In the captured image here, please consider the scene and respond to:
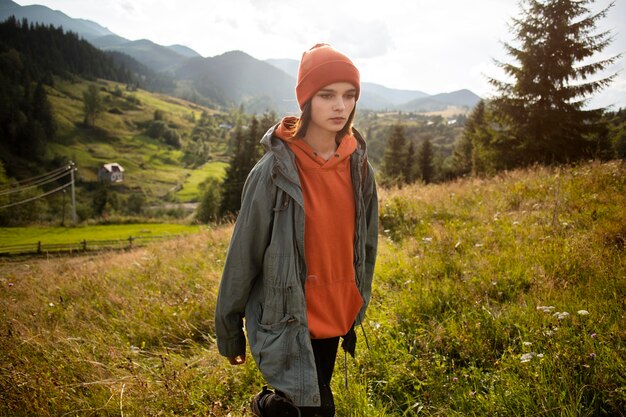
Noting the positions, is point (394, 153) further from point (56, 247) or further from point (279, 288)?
point (279, 288)

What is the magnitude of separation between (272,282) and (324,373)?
75 centimetres

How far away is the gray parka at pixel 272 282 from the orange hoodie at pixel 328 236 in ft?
0.33

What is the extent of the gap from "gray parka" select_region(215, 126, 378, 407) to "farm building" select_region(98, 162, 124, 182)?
105592 mm

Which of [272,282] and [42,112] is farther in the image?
[42,112]

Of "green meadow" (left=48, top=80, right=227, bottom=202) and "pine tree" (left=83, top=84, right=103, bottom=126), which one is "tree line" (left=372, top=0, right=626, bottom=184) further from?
"pine tree" (left=83, top=84, right=103, bottom=126)

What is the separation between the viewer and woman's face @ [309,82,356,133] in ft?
6.28

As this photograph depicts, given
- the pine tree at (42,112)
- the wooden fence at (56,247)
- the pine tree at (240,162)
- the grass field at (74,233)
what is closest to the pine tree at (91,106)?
the pine tree at (42,112)

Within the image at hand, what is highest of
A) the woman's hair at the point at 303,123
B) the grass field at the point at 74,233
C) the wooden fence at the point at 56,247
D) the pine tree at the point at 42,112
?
the pine tree at the point at 42,112

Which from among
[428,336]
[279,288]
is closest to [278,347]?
[279,288]

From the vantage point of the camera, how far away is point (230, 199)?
34.4 m

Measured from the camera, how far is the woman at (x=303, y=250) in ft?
5.71

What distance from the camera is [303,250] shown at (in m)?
1.83

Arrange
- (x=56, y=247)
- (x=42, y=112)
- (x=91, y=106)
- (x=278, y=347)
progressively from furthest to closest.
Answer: (x=91, y=106)
(x=42, y=112)
(x=56, y=247)
(x=278, y=347)

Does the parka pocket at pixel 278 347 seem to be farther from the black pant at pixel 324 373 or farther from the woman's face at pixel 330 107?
the woman's face at pixel 330 107
